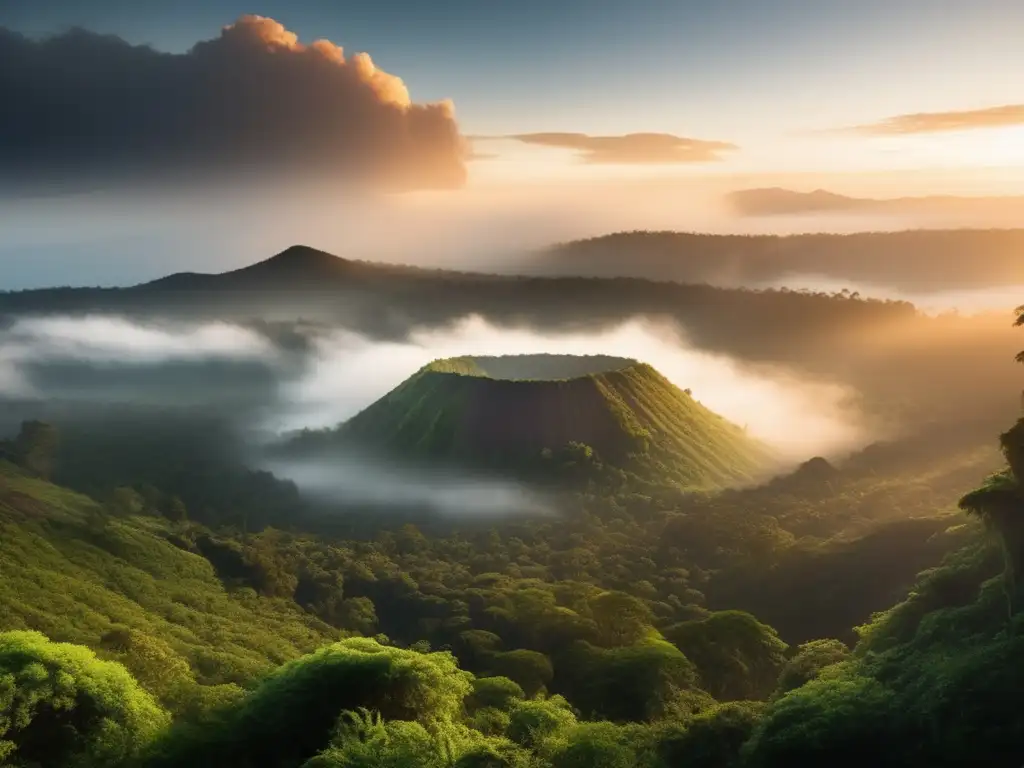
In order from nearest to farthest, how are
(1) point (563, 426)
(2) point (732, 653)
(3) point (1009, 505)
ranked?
(3) point (1009, 505) → (2) point (732, 653) → (1) point (563, 426)

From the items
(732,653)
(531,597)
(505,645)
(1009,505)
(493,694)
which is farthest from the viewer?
(531,597)

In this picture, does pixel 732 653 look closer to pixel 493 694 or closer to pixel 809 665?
pixel 809 665

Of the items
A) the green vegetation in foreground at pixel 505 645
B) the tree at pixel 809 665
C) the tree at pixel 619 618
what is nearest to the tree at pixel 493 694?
the green vegetation in foreground at pixel 505 645

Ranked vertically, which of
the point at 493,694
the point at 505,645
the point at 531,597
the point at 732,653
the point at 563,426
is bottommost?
the point at 505,645

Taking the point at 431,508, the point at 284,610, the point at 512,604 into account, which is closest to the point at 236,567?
the point at 284,610

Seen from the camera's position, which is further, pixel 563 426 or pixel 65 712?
pixel 563 426

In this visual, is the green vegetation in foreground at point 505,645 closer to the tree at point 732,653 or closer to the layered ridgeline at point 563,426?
the tree at point 732,653

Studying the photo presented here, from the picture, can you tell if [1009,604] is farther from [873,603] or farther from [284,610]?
[284,610]

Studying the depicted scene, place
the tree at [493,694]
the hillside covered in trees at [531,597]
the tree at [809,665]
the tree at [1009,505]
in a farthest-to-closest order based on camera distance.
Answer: the tree at [493,694], the tree at [809,665], the tree at [1009,505], the hillside covered in trees at [531,597]

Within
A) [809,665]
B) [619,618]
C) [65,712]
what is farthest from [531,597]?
[65,712]

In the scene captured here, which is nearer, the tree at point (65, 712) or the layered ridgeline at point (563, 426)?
the tree at point (65, 712)
